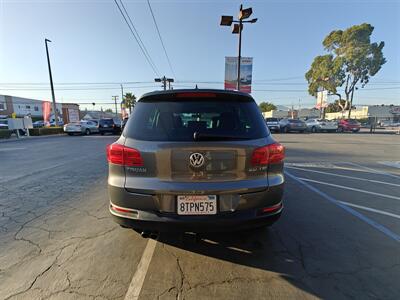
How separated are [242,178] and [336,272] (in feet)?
4.79

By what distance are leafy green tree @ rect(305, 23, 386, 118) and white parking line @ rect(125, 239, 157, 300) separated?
4887cm

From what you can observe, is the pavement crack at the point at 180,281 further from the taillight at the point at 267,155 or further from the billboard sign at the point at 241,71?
the billboard sign at the point at 241,71

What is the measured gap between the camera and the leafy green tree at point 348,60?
127 feet

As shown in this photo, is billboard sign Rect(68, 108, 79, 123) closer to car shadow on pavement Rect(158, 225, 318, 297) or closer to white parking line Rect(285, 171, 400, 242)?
white parking line Rect(285, 171, 400, 242)

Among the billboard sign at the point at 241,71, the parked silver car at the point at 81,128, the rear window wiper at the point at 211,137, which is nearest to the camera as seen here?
the rear window wiper at the point at 211,137

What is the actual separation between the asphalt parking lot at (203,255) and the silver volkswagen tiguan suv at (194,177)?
547 millimetres

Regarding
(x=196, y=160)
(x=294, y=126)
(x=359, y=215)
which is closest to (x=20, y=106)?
(x=294, y=126)

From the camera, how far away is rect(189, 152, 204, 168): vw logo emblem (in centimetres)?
211

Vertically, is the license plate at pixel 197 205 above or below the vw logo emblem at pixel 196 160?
below

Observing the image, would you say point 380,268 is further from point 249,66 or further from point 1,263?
point 249,66

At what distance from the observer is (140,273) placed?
2293 millimetres

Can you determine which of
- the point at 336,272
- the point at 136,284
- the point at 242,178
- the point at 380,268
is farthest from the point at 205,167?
the point at 380,268

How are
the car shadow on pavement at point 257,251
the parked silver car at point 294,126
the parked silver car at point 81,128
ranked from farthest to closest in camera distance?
the parked silver car at point 294,126 < the parked silver car at point 81,128 < the car shadow on pavement at point 257,251

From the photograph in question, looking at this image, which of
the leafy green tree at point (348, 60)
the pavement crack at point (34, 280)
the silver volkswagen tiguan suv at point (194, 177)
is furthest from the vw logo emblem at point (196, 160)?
the leafy green tree at point (348, 60)
